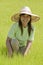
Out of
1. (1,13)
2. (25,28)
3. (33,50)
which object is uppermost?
(25,28)

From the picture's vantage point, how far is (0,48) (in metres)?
4.44

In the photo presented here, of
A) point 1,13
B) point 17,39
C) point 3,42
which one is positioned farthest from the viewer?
point 1,13

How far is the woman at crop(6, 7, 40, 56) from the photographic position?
420cm

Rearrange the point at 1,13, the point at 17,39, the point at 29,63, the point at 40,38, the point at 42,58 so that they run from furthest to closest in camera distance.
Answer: the point at 1,13 → the point at 40,38 → the point at 17,39 → the point at 42,58 → the point at 29,63

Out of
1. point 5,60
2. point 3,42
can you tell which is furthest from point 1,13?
point 5,60

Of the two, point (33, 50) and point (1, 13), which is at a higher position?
point (33, 50)

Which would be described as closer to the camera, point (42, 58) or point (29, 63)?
point (29, 63)

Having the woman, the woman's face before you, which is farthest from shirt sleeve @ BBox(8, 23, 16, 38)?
the woman's face

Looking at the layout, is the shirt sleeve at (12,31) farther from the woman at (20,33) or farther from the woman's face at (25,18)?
the woman's face at (25,18)

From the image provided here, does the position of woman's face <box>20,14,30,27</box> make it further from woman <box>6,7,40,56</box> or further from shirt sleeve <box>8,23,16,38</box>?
shirt sleeve <box>8,23,16,38</box>

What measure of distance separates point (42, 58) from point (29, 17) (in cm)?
62

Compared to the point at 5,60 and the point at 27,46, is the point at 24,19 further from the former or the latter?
the point at 5,60

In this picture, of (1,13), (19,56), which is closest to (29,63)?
(19,56)

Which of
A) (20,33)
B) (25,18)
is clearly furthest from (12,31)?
(25,18)
